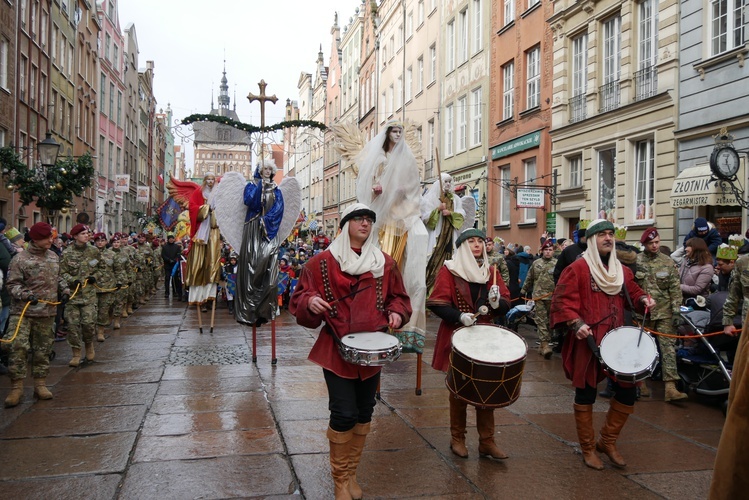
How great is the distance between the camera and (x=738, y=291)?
6207mm

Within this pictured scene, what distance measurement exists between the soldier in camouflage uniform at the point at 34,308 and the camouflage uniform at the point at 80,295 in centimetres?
143

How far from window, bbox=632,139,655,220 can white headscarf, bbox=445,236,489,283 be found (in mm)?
12550

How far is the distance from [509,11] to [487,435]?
22.3 metres

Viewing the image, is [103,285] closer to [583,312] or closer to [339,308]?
[339,308]

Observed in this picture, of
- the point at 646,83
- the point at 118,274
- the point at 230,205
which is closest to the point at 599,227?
the point at 230,205

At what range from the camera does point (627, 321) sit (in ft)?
23.4

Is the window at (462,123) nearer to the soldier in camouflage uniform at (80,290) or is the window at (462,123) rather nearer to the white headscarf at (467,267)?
the soldier in camouflage uniform at (80,290)

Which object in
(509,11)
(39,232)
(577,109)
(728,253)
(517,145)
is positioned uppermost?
(509,11)

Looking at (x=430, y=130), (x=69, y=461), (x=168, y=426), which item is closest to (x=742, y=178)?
(x=168, y=426)

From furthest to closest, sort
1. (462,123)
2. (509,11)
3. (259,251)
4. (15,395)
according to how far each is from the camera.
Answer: (462,123)
(509,11)
(259,251)
(15,395)

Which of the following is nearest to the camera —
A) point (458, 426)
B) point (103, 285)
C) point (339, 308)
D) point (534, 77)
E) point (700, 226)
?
point (339, 308)

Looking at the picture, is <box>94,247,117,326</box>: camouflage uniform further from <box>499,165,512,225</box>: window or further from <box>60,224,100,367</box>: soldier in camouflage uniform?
<box>499,165,512,225</box>: window

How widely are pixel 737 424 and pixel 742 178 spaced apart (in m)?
13.6

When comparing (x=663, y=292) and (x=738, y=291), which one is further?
(x=663, y=292)
